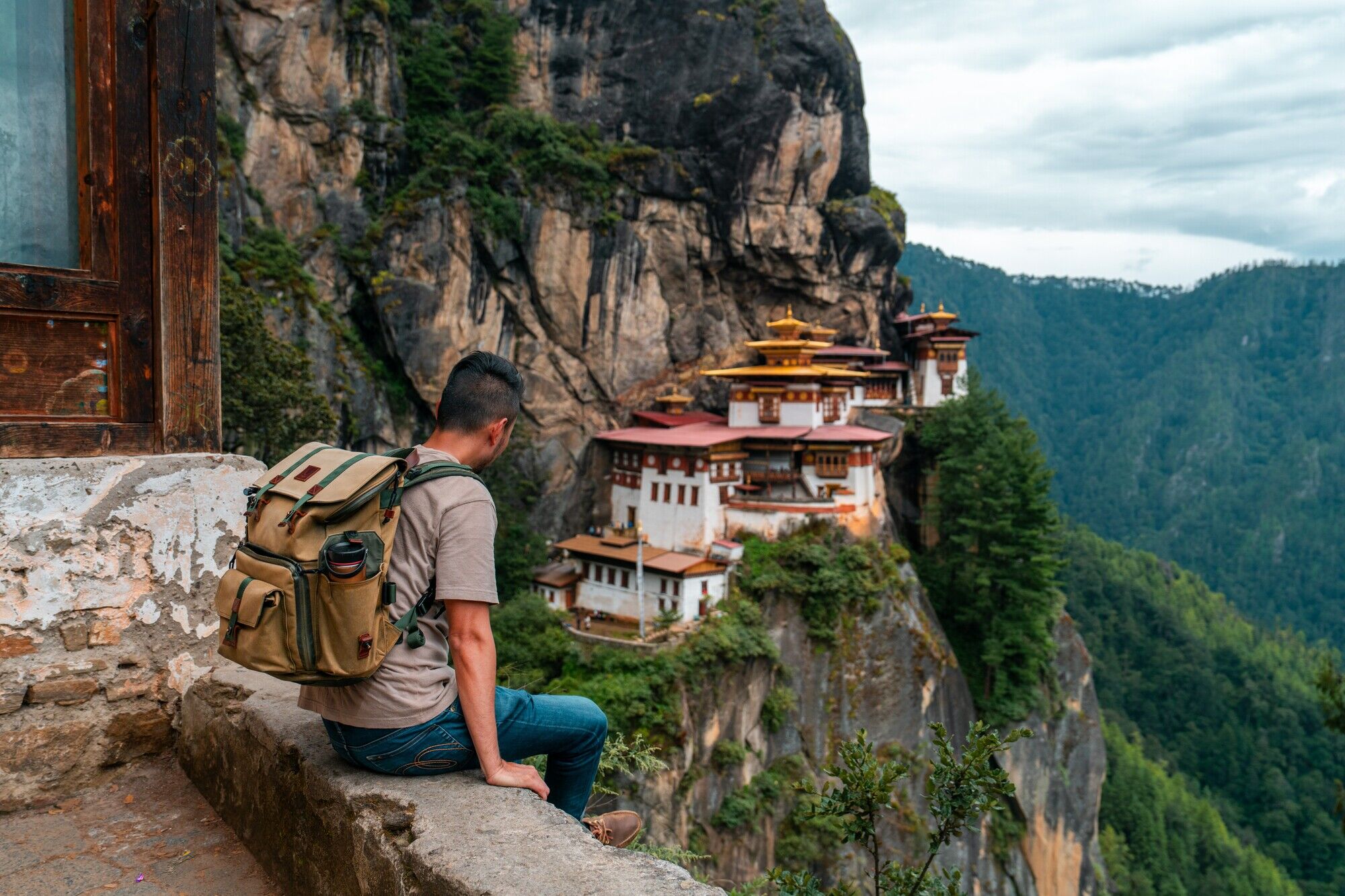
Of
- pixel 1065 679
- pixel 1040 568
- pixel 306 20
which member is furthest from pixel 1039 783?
pixel 306 20

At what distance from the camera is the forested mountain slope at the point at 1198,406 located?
331ft

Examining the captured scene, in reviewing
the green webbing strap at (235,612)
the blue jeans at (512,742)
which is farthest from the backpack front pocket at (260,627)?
the blue jeans at (512,742)

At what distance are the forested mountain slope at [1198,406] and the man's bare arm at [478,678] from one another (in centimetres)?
9351

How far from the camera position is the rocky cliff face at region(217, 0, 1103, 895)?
81.3 ft

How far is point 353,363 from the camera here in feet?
85.8

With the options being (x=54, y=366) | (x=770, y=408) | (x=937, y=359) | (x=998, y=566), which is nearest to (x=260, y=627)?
(x=54, y=366)

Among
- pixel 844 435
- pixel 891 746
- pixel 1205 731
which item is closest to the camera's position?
pixel 891 746

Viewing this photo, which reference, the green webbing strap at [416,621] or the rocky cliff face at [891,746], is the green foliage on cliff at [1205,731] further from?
the green webbing strap at [416,621]

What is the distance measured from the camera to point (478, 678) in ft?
8.81

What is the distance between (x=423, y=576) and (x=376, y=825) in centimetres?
77

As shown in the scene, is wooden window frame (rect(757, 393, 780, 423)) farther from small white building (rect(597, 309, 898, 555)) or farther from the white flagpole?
the white flagpole

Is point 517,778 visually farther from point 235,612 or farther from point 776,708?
point 776,708

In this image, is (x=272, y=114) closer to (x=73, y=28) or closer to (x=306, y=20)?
(x=306, y=20)

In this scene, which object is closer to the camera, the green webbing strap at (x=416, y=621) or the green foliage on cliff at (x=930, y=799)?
the green webbing strap at (x=416, y=621)
